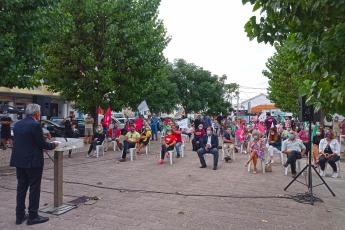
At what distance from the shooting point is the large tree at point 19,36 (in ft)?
30.6

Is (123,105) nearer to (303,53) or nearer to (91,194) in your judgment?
(91,194)

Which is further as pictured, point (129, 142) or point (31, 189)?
point (129, 142)

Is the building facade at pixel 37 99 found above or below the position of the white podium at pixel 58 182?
above

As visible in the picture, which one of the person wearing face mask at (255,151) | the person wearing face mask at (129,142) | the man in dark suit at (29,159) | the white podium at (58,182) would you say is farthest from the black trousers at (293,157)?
the man in dark suit at (29,159)

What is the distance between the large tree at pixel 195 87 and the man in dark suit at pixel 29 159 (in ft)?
122

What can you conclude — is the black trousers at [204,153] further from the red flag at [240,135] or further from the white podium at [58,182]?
the white podium at [58,182]

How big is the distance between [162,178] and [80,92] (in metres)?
9.95

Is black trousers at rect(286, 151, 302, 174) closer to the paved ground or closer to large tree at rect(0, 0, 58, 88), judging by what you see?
the paved ground

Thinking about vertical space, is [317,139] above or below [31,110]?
below

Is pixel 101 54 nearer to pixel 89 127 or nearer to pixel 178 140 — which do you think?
pixel 89 127

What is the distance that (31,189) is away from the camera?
5.84 meters

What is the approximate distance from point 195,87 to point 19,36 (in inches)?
1401

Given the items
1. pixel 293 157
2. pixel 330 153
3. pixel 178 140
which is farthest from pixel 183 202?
pixel 178 140

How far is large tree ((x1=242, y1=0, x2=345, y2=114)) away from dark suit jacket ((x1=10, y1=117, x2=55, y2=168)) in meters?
3.64
